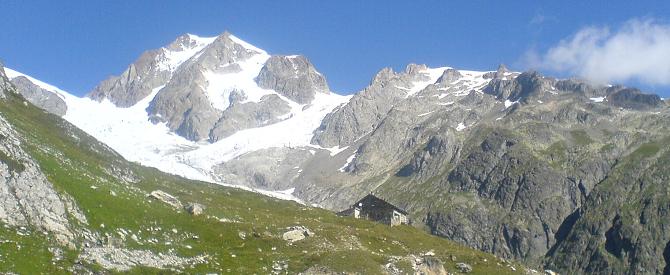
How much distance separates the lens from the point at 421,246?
9706cm

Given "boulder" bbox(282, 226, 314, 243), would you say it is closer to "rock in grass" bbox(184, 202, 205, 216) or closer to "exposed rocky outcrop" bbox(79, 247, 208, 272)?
"rock in grass" bbox(184, 202, 205, 216)

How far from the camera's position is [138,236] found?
6159 cm

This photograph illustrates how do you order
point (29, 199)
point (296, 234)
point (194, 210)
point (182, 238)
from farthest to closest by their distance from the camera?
point (194, 210), point (296, 234), point (182, 238), point (29, 199)

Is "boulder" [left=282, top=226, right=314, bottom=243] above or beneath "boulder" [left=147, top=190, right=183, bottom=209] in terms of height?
beneath

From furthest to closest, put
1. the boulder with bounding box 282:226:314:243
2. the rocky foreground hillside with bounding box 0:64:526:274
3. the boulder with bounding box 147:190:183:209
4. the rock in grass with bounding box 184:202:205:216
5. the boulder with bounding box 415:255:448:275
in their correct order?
the boulder with bounding box 147:190:183:209, the rock in grass with bounding box 184:202:205:216, the boulder with bounding box 282:226:314:243, the boulder with bounding box 415:255:448:275, the rocky foreground hillside with bounding box 0:64:526:274

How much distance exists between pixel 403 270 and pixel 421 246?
27.1m

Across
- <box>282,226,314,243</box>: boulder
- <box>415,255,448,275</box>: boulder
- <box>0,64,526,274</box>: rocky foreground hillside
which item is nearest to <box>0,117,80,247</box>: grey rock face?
<box>0,64,526,274</box>: rocky foreground hillside

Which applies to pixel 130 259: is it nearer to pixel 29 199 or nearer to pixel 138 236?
pixel 138 236

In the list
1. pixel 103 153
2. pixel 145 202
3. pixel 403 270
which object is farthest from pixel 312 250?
pixel 103 153

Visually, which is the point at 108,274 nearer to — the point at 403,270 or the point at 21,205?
the point at 21,205

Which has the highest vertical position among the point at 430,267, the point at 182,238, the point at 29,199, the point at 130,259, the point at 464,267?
the point at 29,199

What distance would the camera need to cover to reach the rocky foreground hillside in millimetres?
51812

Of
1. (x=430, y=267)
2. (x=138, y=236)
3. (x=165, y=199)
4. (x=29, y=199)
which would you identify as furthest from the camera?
(x=165, y=199)

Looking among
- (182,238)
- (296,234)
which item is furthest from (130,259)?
(296,234)
